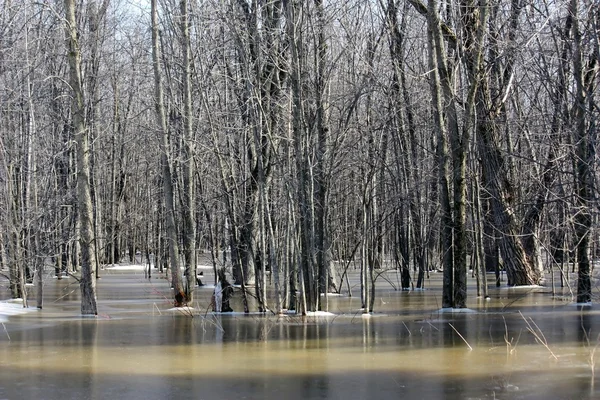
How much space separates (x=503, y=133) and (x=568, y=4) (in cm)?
926

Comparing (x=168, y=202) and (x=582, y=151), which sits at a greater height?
(x=582, y=151)

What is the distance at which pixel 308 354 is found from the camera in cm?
1135

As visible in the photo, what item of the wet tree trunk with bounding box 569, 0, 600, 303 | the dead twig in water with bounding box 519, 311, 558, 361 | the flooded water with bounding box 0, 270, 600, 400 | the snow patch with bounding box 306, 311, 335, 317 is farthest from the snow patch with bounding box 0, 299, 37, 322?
the wet tree trunk with bounding box 569, 0, 600, 303

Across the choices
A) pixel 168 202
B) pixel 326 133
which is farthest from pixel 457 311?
pixel 168 202

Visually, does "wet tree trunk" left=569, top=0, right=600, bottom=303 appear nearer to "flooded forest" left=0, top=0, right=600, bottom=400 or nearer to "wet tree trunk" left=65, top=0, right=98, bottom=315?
"flooded forest" left=0, top=0, right=600, bottom=400

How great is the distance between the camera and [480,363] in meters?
10.3

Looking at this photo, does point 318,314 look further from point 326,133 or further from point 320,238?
point 326,133

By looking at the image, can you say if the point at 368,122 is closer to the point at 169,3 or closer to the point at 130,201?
the point at 169,3

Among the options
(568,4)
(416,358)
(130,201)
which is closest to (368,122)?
(568,4)

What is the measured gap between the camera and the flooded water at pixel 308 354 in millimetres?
8852

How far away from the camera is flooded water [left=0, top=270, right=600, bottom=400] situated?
8852mm

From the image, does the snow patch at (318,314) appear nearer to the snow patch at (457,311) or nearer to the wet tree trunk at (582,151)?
the snow patch at (457,311)

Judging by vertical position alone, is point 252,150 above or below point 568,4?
below

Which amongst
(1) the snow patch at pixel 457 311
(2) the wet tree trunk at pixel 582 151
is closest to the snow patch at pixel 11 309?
(1) the snow patch at pixel 457 311
